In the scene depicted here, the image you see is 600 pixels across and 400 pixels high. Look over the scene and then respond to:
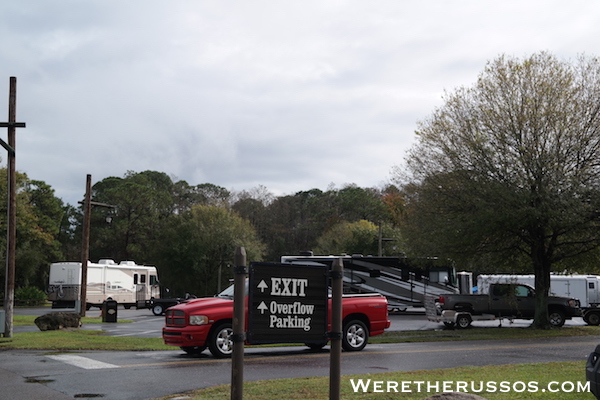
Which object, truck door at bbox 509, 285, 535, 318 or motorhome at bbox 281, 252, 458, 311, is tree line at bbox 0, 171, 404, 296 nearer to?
motorhome at bbox 281, 252, 458, 311

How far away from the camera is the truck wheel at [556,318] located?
28.4 m

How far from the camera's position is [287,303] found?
8031mm

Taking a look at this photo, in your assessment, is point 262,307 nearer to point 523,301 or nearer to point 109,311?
point 109,311

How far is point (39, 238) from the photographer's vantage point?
59500mm

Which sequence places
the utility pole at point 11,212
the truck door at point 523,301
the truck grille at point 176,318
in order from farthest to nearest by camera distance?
the truck door at point 523,301 → the utility pole at point 11,212 → the truck grille at point 176,318

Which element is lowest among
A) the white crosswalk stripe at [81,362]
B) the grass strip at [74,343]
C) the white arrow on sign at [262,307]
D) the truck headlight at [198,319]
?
the grass strip at [74,343]

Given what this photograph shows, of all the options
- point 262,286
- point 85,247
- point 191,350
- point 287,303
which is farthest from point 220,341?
point 85,247

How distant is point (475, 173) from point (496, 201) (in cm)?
149

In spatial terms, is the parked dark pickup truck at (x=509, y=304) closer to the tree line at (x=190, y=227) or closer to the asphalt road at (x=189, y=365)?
the asphalt road at (x=189, y=365)

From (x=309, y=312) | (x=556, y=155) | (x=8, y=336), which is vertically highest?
(x=556, y=155)

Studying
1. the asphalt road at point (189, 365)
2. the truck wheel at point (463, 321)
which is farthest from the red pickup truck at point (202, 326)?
the truck wheel at point (463, 321)

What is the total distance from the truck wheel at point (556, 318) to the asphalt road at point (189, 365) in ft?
34.7

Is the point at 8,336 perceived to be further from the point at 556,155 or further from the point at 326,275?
the point at 556,155

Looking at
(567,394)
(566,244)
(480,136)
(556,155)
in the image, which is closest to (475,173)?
(480,136)
